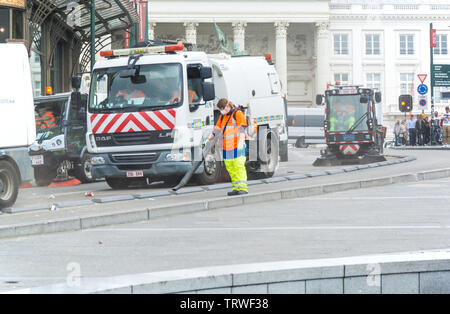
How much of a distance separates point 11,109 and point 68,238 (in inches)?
172

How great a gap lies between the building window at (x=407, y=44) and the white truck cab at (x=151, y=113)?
88.4 m

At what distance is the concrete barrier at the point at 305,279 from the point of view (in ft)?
18.9

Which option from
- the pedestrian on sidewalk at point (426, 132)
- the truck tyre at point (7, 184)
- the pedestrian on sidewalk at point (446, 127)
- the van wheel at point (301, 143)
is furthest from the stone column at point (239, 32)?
the truck tyre at point (7, 184)

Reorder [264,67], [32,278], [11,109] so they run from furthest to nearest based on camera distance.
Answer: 1. [264,67]
2. [11,109]
3. [32,278]

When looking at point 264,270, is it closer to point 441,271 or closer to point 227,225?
point 441,271

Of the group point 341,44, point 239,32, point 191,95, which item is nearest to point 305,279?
point 191,95

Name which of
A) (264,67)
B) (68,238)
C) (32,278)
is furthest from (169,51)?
(32,278)

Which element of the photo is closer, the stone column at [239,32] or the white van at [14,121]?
the white van at [14,121]

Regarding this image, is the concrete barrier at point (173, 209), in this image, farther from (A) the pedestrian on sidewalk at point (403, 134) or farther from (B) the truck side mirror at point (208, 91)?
(A) the pedestrian on sidewalk at point (403, 134)

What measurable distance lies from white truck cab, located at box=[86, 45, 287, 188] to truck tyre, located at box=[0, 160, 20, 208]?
12.4 feet

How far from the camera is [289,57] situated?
105312 millimetres

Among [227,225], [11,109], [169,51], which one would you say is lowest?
[227,225]

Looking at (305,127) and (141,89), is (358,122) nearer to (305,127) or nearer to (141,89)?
(141,89)

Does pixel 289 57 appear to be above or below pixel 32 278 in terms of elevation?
above
